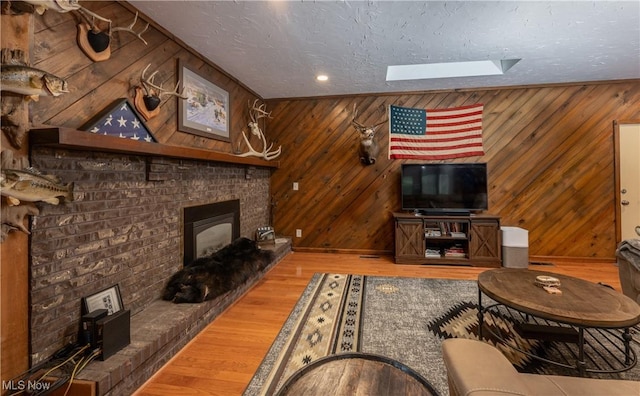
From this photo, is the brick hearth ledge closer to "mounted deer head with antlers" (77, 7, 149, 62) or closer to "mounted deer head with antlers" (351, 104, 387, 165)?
"mounted deer head with antlers" (77, 7, 149, 62)

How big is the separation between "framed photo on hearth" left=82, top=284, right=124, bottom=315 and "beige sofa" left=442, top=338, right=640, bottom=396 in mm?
2001

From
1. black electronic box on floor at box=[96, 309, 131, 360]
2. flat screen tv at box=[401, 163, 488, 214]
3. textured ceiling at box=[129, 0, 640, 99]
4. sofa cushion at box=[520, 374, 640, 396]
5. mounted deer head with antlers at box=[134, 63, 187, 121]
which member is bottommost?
black electronic box on floor at box=[96, 309, 131, 360]

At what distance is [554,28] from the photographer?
2.48 meters

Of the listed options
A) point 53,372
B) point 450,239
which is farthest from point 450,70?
point 53,372

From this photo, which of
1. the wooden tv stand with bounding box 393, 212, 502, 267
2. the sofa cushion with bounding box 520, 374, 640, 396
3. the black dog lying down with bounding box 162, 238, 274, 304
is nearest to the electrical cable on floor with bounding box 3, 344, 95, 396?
the black dog lying down with bounding box 162, 238, 274, 304

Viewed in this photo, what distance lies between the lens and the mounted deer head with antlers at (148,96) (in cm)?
213

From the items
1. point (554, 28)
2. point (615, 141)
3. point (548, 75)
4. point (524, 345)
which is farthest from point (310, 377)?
point (615, 141)

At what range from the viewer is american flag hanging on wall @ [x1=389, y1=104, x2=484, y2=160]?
407 centimetres

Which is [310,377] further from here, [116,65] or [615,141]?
[615,141]

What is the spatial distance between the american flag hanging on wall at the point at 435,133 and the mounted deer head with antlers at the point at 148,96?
10.4 feet

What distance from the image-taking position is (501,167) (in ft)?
13.4

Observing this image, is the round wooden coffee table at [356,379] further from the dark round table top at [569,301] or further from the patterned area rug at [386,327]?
the dark round table top at [569,301]

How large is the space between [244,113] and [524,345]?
400 centimetres

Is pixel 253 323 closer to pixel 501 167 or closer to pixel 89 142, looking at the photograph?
pixel 89 142
